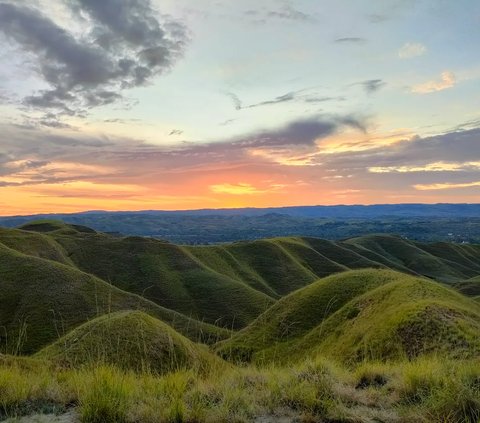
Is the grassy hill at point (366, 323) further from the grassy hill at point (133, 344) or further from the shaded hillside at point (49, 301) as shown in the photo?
the shaded hillside at point (49, 301)

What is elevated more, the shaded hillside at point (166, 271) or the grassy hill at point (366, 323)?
the grassy hill at point (366, 323)

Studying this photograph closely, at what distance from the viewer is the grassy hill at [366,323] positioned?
24281 mm

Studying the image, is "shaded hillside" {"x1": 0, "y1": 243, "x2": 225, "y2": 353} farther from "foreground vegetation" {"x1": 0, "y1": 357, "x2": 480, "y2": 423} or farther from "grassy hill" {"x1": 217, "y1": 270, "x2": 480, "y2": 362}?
"foreground vegetation" {"x1": 0, "y1": 357, "x2": 480, "y2": 423}

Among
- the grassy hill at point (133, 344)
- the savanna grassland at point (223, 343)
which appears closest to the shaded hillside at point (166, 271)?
the savanna grassland at point (223, 343)

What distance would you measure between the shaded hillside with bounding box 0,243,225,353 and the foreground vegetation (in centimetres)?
5726

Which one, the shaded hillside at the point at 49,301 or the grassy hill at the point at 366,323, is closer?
the grassy hill at the point at 366,323

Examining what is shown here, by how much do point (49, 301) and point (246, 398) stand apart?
7270 cm

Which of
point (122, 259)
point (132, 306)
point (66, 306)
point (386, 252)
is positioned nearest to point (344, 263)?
point (386, 252)

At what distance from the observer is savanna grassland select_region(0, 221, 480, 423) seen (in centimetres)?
736

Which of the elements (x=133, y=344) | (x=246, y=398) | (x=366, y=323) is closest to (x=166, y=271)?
(x=366, y=323)

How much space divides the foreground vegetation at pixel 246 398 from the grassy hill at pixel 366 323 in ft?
12.2

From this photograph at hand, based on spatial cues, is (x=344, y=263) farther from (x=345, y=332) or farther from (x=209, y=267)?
(x=345, y=332)

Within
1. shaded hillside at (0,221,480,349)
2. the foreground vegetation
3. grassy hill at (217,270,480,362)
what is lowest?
shaded hillside at (0,221,480,349)

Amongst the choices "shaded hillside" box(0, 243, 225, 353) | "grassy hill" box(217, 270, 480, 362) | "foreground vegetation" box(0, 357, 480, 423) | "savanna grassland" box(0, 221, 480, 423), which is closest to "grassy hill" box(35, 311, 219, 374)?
"savanna grassland" box(0, 221, 480, 423)
